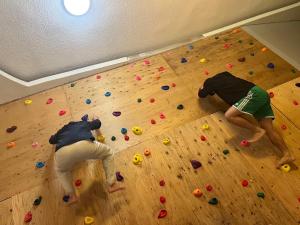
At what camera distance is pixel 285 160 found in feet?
A: 5.85

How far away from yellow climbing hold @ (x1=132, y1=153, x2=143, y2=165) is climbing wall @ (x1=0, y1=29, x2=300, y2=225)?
0.02m

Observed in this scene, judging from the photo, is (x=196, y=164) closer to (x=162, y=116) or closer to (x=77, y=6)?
(x=162, y=116)

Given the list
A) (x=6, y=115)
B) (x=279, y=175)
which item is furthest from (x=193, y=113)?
(x=6, y=115)

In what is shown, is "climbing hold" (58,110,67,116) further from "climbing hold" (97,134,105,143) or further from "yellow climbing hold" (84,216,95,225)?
"yellow climbing hold" (84,216,95,225)

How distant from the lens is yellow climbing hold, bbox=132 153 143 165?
186cm

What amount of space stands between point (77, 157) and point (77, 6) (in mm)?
1084

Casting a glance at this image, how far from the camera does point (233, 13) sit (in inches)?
107

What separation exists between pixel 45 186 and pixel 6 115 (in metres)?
0.76

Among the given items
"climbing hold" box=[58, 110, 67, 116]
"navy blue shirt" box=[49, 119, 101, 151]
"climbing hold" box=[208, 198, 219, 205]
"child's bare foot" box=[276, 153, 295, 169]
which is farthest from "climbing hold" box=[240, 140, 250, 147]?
"climbing hold" box=[58, 110, 67, 116]

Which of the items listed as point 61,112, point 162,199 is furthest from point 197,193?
point 61,112

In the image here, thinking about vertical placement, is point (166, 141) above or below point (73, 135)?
below

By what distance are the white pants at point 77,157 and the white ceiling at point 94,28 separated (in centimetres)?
100

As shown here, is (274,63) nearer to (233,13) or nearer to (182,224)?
(233,13)

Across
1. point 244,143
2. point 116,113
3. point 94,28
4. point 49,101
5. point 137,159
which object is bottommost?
point 244,143
